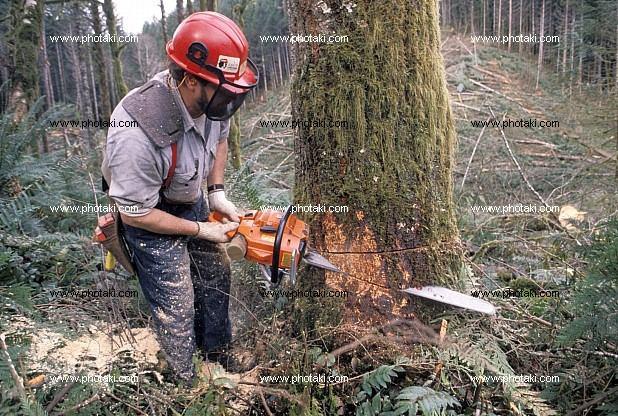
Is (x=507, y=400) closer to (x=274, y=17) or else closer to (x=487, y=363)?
(x=487, y=363)

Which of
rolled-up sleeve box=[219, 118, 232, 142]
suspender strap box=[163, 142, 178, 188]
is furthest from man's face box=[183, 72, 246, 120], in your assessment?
rolled-up sleeve box=[219, 118, 232, 142]

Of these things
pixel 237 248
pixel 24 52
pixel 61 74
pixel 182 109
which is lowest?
pixel 237 248

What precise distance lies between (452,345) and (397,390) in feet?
1.26

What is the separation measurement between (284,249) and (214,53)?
1.13 metres

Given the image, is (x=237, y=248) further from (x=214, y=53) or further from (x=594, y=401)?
(x=594, y=401)

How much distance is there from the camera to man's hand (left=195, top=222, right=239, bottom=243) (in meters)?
2.90

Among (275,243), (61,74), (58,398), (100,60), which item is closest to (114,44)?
(100,60)

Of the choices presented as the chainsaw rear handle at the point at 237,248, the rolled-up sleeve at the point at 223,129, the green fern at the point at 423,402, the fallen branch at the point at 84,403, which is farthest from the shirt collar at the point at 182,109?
the green fern at the point at 423,402

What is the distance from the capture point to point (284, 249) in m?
2.67

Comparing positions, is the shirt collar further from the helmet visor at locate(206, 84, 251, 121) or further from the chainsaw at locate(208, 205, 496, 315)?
the chainsaw at locate(208, 205, 496, 315)

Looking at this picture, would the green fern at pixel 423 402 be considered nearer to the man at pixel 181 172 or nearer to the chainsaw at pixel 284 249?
the chainsaw at pixel 284 249

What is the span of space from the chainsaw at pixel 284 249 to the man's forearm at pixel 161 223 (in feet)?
0.85

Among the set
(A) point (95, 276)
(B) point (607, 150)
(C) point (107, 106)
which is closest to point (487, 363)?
(A) point (95, 276)

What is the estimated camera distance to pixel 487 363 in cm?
239
